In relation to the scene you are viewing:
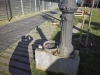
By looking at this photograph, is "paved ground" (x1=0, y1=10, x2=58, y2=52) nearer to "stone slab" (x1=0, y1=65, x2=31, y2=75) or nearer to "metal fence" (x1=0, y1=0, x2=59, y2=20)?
"stone slab" (x1=0, y1=65, x2=31, y2=75)

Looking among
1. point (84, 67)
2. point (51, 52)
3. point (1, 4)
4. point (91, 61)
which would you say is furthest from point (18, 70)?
point (1, 4)

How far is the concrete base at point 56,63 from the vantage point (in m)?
2.64

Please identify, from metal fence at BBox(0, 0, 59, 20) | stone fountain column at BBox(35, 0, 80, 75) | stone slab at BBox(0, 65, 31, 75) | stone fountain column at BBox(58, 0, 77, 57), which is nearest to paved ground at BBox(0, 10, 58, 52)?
stone slab at BBox(0, 65, 31, 75)

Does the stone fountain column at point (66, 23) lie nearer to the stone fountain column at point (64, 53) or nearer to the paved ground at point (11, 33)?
the stone fountain column at point (64, 53)

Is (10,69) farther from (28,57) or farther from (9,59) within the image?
(28,57)

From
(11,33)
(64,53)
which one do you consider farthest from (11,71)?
(11,33)

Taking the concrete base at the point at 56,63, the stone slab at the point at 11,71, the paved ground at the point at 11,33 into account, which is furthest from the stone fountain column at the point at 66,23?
the paved ground at the point at 11,33

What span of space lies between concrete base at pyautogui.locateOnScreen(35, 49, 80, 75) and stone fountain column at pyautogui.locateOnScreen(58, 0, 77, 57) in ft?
0.59

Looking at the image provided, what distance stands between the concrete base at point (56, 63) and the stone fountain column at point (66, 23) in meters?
0.18

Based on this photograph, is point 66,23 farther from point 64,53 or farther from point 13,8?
point 13,8

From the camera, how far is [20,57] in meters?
3.72

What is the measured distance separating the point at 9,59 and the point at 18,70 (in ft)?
2.45

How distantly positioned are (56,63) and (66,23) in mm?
1142

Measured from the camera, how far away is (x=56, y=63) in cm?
280
